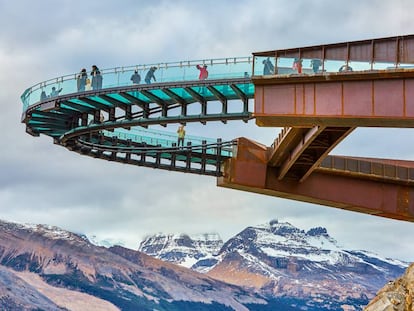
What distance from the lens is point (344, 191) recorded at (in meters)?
44.7

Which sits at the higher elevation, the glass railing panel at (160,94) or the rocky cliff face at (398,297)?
the glass railing panel at (160,94)

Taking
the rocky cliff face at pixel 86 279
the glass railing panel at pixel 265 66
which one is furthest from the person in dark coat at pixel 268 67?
the rocky cliff face at pixel 86 279

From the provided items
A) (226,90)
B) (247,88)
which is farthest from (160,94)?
(247,88)

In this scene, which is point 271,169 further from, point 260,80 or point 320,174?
point 260,80

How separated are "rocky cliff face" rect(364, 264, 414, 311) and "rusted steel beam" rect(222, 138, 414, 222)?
11445mm

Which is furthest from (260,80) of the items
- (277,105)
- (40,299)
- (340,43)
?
(40,299)

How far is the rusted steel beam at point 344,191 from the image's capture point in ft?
142

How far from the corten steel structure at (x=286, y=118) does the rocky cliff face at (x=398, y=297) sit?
21.8 ft

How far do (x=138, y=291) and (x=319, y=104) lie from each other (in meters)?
157

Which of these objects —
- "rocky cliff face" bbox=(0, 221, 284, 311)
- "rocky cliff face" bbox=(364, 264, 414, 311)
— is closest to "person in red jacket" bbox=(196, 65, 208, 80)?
"rocky cliff face" bbox=(364, 264, 414, 311)

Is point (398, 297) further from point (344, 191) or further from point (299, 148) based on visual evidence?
point (344, 191)

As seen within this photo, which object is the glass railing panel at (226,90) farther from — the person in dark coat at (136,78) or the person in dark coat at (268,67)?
the person in dark coat at (268,67)

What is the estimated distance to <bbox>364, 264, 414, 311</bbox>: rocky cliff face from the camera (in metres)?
30.7

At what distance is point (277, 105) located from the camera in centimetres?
2997
